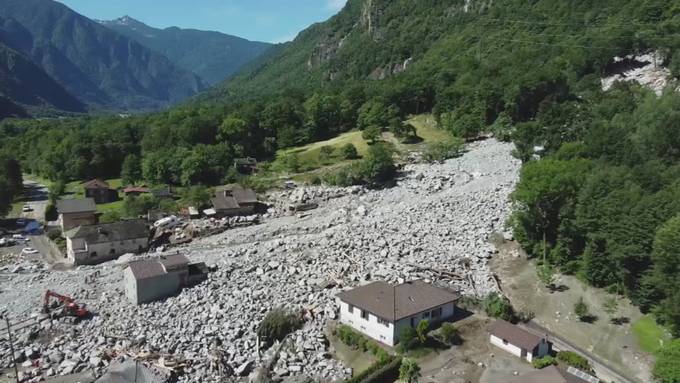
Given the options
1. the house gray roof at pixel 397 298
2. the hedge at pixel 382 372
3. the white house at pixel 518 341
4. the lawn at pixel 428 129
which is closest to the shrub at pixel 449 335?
the house gray roof at pixel 397 298

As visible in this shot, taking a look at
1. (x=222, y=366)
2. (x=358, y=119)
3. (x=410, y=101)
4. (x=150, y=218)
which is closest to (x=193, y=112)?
(x=358, y=119)

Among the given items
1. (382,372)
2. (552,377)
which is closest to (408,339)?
(382,372)

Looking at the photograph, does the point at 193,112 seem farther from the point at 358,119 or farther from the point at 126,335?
the point at 126,335

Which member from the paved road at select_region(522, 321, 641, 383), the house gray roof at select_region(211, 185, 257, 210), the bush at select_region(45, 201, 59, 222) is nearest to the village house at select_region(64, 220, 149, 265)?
the house gray roof at select_region(211, 185, 257, 210)

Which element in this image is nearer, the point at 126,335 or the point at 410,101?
the point at 126,335

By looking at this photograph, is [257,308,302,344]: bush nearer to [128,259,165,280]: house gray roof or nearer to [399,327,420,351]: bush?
[399,327,420,351]: bush

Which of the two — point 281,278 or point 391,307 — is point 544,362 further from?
point 281,278
